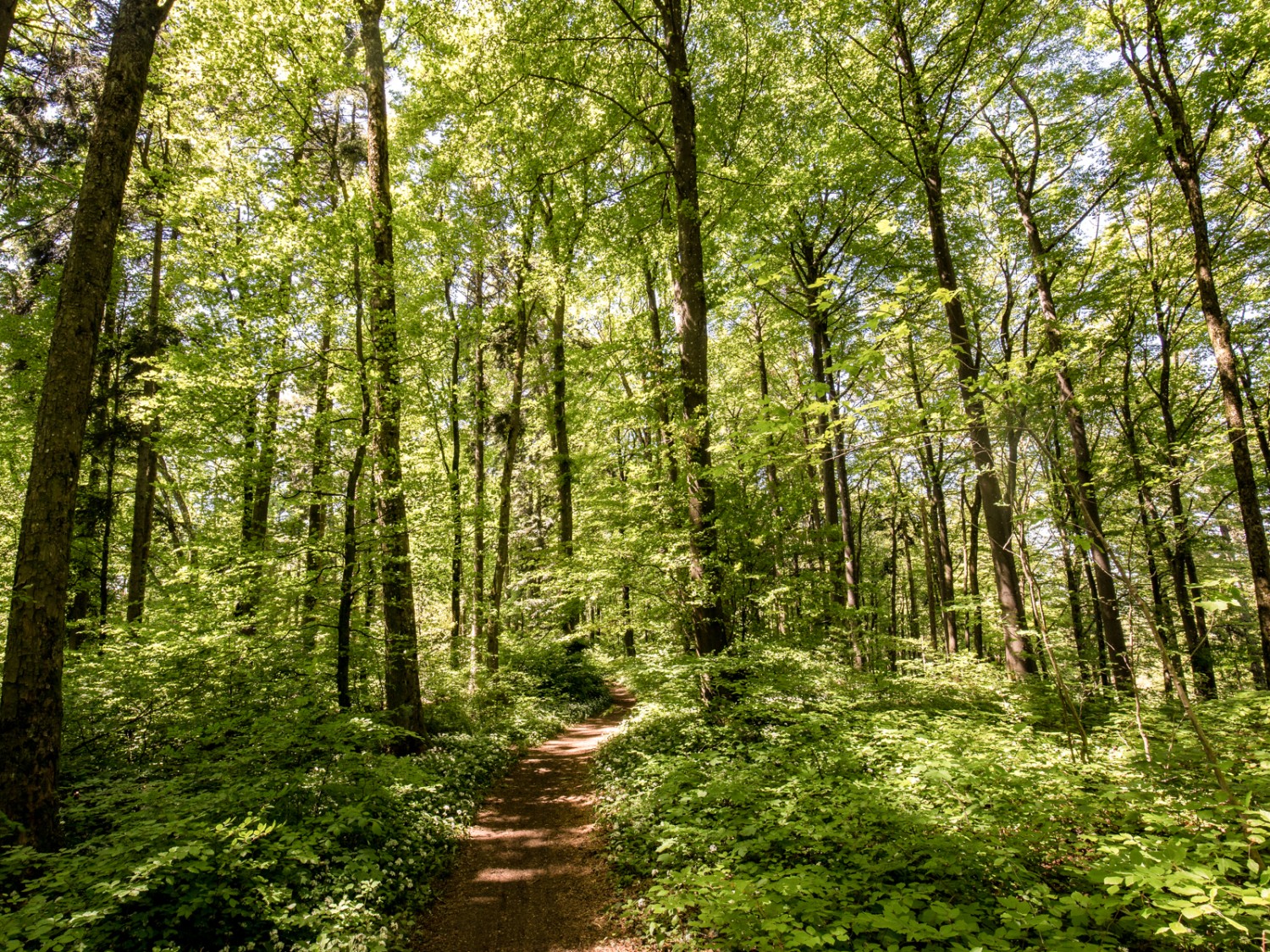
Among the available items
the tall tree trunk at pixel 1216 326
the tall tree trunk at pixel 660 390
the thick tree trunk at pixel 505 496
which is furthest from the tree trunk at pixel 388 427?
the tall tree trunk at pixel 1216 326

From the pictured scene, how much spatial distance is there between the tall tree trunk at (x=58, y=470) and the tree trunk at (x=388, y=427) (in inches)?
113

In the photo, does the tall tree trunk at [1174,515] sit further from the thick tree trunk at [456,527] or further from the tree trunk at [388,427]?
the tree trunk at [388,427]

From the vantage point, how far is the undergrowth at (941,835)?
2.88m

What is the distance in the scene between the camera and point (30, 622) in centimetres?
464

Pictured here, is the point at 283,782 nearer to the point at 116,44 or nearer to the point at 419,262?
the point at 116,44

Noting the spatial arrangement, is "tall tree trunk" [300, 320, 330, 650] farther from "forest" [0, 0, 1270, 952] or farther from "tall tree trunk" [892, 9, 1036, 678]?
"tall tree trunk" [892, 9, 1036, 678]

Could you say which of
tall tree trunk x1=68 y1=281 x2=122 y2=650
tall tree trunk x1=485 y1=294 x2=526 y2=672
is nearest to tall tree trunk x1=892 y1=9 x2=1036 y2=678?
tall tree trunk x1=485 y1=294 x2=526 y2=672

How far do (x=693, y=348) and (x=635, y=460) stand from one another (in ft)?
13.4

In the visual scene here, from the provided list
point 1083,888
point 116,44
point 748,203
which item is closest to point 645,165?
point 748,203

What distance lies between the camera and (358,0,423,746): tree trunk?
26.2ft

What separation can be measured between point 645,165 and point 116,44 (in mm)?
10941

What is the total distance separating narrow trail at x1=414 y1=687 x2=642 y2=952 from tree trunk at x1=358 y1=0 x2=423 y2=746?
2.43 m

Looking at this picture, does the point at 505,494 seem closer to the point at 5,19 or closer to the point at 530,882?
the point at 530,882

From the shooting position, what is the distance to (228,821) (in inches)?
165
